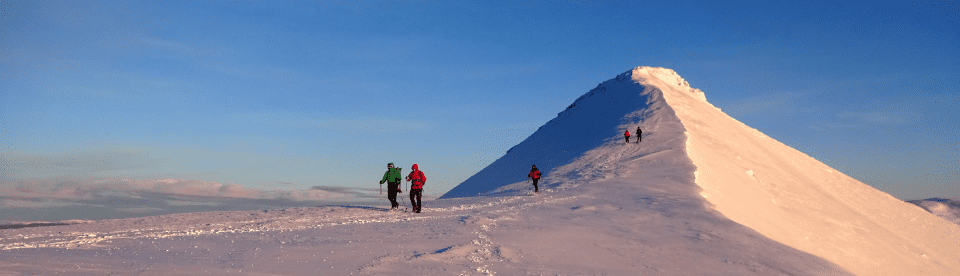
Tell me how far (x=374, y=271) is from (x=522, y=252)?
11.3 ft

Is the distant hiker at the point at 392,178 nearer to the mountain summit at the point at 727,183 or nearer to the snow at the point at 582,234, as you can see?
the snow at the point at 582,234

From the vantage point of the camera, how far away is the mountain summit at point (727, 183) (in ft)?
61.9

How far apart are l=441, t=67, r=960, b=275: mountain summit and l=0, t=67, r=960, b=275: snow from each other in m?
0.16

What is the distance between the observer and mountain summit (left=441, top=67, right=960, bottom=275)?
61.9ft

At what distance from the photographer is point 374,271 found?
30.1ft

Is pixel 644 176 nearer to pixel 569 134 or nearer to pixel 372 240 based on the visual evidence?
pixel 372 240

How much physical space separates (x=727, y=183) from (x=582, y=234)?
559 inches

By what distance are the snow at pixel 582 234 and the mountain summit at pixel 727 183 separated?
16 centimetres

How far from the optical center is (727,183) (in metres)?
24.6

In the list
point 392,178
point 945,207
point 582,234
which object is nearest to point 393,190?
point 392,178

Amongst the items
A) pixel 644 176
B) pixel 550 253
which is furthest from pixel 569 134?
pixel 550 253

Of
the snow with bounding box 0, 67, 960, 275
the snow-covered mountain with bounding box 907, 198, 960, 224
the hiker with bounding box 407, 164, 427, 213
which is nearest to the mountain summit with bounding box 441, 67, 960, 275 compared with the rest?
the snow with bounding box 0, 67, 960, 275

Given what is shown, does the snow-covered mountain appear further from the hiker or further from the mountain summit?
the hiker

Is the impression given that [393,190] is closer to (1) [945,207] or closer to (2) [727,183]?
(2) [727,183]
